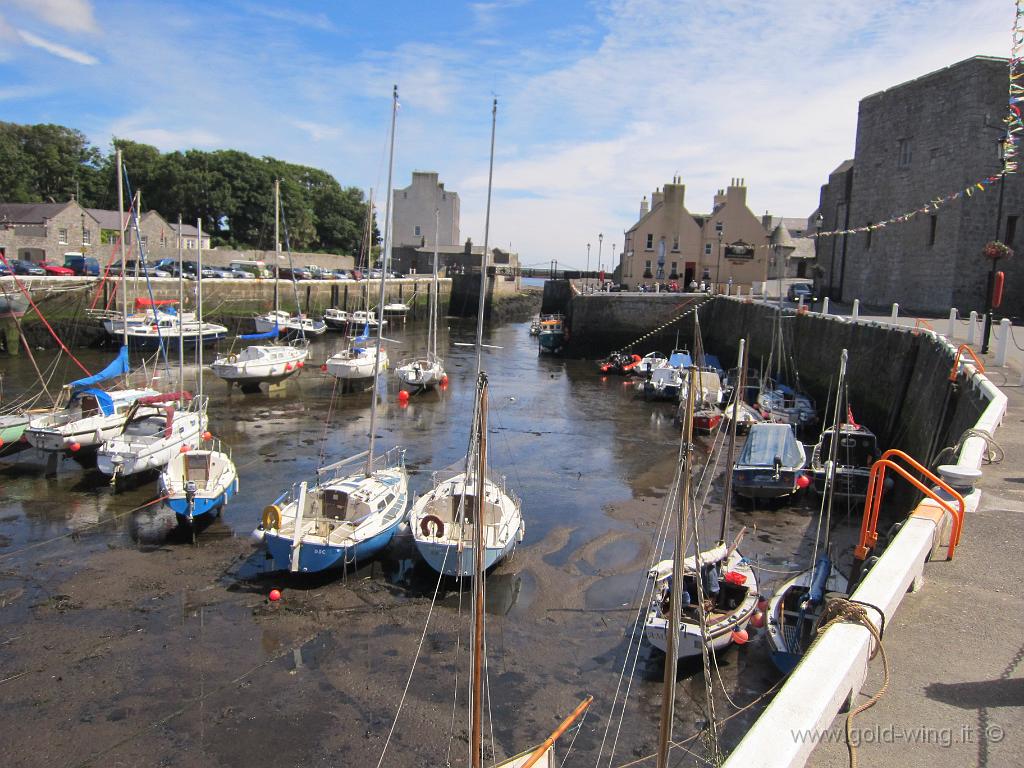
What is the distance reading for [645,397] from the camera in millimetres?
34469

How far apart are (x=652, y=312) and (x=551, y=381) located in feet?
43.9

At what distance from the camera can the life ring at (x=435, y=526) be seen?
13.7 m

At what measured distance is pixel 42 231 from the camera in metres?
55.7

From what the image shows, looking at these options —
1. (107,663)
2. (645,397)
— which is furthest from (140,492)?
(645,397)

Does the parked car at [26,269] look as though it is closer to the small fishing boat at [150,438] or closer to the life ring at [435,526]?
the small fishing boat at [150,438]

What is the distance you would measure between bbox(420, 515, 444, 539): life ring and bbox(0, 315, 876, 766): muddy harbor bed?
2.88ft

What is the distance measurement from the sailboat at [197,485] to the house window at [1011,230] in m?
31.0

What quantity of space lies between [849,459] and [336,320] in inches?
1626

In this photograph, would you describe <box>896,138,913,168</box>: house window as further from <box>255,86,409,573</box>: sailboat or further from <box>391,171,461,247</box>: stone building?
<box>391,171,461,247</box>: stone building

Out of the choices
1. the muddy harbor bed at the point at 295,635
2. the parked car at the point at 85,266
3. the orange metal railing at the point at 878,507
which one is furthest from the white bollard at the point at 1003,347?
the parked car at the point at 85,266

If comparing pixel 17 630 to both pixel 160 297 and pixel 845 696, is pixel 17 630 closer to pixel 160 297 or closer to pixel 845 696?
pixel 845 696

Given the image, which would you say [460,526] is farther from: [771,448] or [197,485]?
[771,448]

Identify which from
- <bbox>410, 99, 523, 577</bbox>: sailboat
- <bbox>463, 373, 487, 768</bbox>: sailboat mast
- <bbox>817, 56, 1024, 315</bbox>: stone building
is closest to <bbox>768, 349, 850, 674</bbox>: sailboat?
<bbox>410, 99, 523, 577</bbox>: sailboat

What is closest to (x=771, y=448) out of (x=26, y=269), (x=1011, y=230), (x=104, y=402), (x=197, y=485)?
(x=197, y=485)
